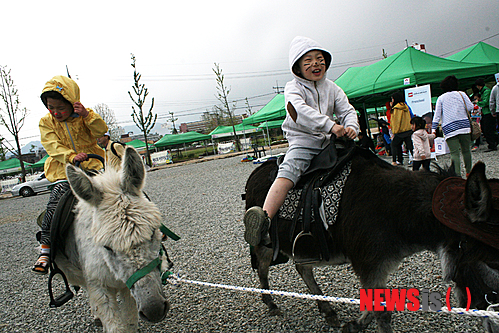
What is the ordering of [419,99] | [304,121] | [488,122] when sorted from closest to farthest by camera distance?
[304,121] → [419,99] → [488,122]

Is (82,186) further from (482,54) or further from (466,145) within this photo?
Answer: (482,54)

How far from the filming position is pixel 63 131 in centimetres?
302

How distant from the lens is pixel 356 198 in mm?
1938

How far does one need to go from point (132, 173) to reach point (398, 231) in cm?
180

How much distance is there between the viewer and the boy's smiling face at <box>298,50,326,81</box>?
244 cm

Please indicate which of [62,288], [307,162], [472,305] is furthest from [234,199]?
[472,305]

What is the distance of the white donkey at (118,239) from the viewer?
1.80 meters

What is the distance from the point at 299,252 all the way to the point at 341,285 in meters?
1.24

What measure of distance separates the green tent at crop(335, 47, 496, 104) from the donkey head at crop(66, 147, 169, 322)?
32.9ft

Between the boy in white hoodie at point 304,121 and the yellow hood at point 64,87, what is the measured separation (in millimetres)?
2092

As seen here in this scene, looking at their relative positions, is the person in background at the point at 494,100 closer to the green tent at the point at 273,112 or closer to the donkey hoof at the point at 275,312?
the green tent at the point at 273,112

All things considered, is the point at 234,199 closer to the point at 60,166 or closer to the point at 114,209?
the point at 60,166

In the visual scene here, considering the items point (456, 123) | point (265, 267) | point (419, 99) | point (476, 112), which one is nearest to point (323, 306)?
point (265, 267)

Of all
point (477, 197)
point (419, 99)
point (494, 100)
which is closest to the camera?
point (477, 197)
